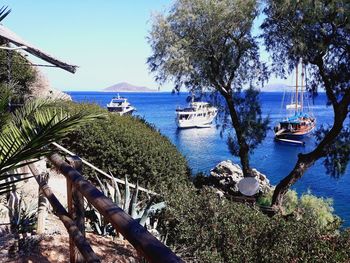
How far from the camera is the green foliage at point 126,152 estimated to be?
812 centimetres

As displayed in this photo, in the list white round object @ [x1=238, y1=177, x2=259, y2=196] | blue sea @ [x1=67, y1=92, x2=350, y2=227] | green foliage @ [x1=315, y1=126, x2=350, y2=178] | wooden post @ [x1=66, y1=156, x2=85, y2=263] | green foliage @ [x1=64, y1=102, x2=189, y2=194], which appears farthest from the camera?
blue sea @ [x1=67, y1=92, x2=350, y2=227]

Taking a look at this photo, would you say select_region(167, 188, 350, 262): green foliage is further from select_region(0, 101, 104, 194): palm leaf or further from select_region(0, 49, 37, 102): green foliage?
select_region(0, 49, 37, 102): green foliage

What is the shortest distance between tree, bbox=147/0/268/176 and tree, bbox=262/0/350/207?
1.05 m

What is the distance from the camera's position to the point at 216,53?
13.5 m

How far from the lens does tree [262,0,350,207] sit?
36.6 feet

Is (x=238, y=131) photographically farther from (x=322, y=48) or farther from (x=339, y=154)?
(x=322, y=48)

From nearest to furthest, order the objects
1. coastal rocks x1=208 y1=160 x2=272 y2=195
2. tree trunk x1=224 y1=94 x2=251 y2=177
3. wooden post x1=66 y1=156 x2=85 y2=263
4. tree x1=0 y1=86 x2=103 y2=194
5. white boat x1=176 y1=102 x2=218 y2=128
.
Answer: tree x1=0 y1=86 x2=103 y2=194
wooden post x1=66 y1=156 x2=85 y2=263
tree trunk x1=224 y1=94 x2=251 y2=177
coastal rocks x1=208 y1=160 x2=272 y2=195
white boat x1=176 y1=102 x2=218 y2=128

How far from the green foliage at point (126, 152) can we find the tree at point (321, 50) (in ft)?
17.7

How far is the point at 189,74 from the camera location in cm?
1363

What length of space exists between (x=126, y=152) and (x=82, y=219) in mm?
5466

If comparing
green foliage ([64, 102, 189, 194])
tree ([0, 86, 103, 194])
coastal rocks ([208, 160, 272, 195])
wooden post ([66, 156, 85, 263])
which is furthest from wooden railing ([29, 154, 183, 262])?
coastal rocks ([208, 160, 272, 195])

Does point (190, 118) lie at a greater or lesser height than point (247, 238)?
lesser

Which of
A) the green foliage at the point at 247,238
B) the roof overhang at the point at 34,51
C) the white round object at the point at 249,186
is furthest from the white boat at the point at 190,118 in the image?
the green foliage at the point at 247,238

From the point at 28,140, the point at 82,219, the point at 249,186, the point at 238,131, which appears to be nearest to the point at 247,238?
the point at 82,219
